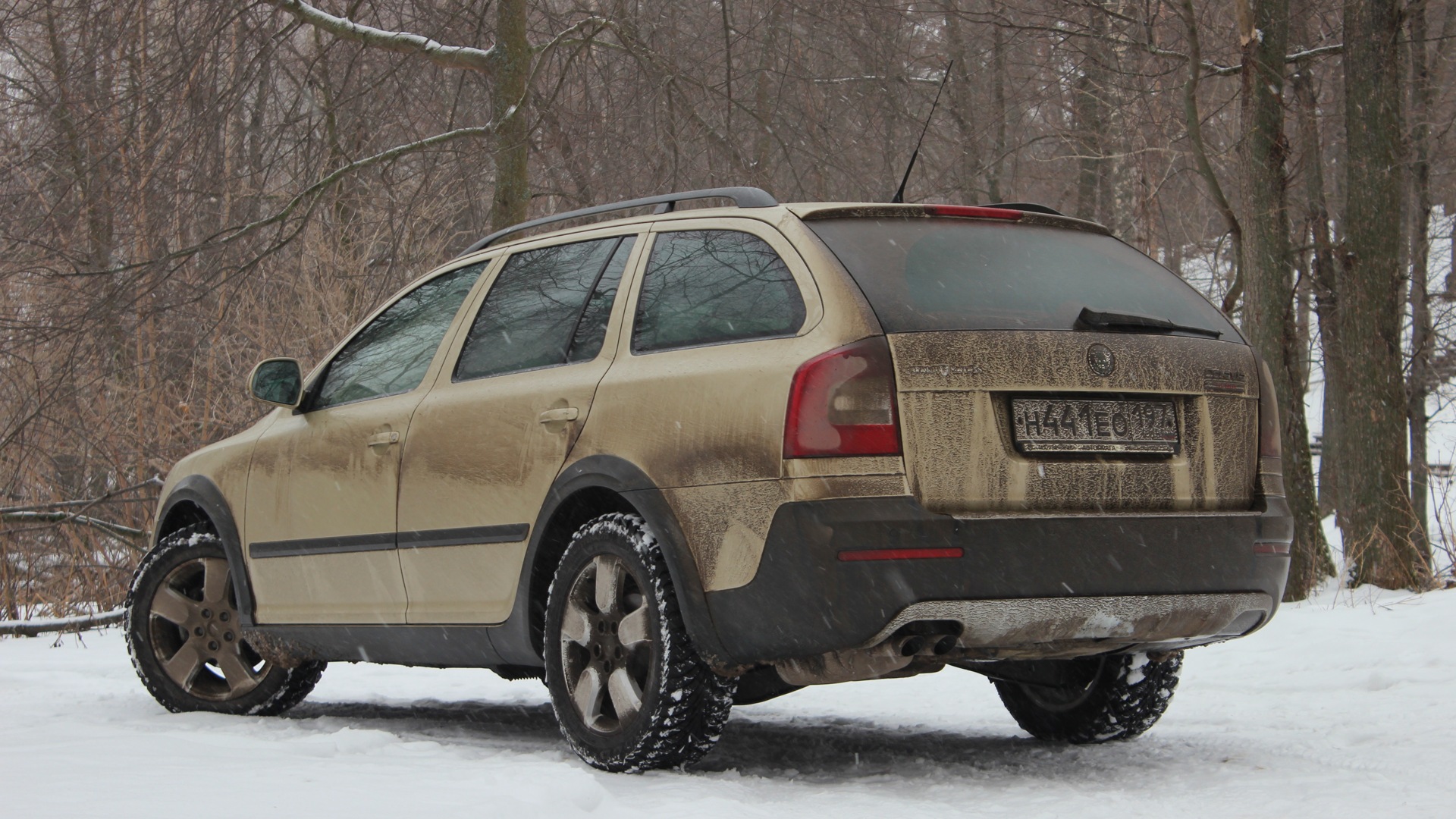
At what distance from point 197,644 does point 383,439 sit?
1.61 metres

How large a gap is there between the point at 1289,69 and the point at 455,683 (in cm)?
1116

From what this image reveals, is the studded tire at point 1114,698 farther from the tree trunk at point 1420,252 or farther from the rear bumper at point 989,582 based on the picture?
the tree trunk at point 1420,252

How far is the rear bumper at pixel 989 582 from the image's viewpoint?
3.80 meters

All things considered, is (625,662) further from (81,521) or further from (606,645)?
(81,521)

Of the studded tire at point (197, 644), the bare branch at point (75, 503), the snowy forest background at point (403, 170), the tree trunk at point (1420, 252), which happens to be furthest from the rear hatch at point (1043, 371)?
the tree trunk at point (1420, 252)

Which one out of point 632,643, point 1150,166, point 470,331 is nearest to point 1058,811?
point 632,643

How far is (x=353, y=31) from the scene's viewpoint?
1111 centimetres

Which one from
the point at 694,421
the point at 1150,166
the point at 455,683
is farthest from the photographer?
the point at 1150,166

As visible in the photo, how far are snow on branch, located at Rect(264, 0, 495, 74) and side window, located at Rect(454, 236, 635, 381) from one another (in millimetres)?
6310

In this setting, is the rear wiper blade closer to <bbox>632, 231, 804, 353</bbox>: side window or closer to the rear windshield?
the rear windshield

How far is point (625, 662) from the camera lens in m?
4.43

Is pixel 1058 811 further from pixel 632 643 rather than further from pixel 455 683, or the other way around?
pixel 455 683

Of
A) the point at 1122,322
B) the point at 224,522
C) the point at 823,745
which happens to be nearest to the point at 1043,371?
the point at 1122,322

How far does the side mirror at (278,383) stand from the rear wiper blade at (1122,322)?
3.17 metres
